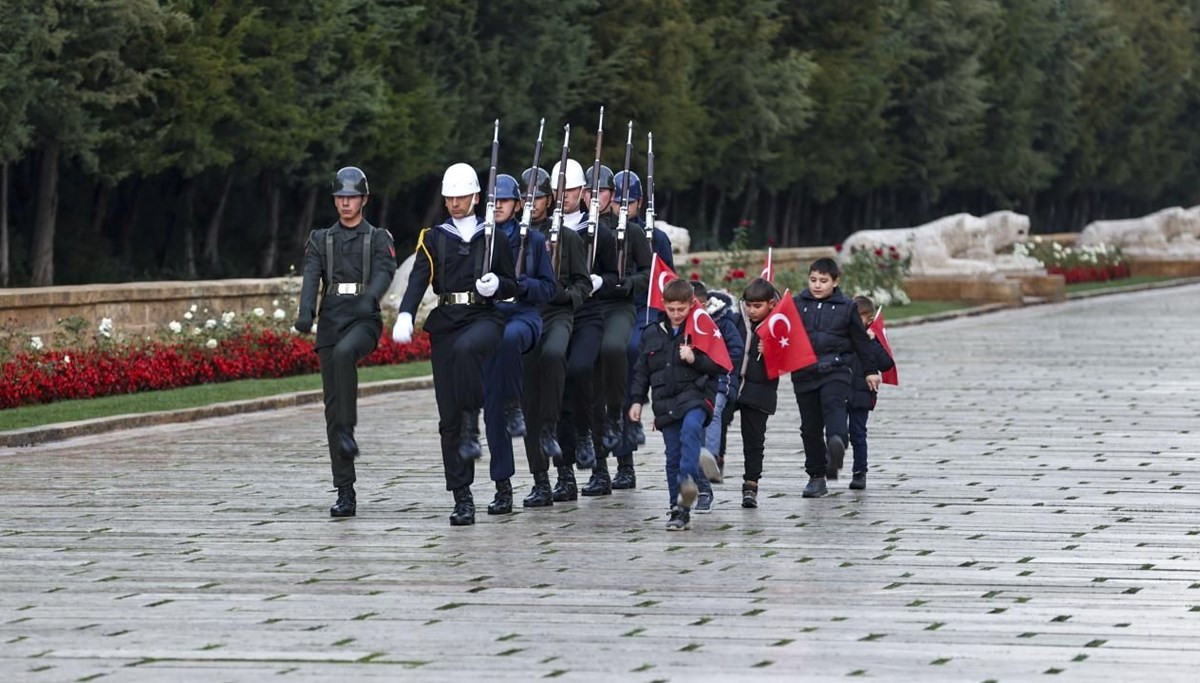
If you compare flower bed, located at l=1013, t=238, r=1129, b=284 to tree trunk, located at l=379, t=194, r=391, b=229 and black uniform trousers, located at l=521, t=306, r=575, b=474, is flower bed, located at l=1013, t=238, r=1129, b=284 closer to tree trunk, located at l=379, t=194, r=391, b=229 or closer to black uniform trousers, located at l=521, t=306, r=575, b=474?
tree trunk, located at l=379, t=194, r=391, b=229

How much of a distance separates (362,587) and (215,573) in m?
0.86

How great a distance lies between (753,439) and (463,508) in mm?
1896

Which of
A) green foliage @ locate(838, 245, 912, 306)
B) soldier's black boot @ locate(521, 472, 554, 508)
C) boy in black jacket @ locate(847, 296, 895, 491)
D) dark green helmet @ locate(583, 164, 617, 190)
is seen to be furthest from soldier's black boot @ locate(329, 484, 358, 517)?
green foliage @ locate(838, 245, 912, 306)

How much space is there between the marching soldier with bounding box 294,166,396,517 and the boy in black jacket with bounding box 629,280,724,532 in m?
1.57

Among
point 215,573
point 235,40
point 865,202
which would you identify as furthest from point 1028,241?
point 215,573

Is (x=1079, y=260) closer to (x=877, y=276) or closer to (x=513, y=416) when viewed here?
(x=877, y=276)

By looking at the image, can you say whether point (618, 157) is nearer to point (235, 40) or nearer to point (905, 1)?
point (235, 40)

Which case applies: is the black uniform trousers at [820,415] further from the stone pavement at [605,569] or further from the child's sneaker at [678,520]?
the child's sneaker at [678,520]

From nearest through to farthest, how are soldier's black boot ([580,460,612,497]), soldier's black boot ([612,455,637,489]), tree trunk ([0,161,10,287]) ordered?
soldier's black boot ([580,460,612,497]), soldier's black boot ([612,455,637,489]), tree trunk ([0,161,10,287])

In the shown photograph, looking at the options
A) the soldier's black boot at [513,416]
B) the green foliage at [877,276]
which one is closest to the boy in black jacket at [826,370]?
the soldier's black boot at [513,416]

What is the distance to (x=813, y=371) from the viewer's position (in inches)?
604

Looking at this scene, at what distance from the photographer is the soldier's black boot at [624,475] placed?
15.6 metres

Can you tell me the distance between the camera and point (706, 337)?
45.4ft

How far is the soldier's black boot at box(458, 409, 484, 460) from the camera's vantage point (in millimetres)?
13648
